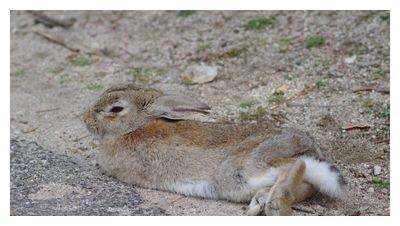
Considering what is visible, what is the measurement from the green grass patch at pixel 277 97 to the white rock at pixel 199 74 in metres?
0.75

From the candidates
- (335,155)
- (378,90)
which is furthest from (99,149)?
(378,90)

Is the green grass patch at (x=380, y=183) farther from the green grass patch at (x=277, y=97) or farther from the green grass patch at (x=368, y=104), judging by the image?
the green grass patch at (x=277, y=97)

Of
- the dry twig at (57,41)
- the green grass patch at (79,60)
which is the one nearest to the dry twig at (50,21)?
the dry twig at (57,41)

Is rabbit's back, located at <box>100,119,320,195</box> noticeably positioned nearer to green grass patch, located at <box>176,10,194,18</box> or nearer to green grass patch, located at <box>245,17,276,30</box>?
green grass patch, located at <box>245,17,276,30</box>

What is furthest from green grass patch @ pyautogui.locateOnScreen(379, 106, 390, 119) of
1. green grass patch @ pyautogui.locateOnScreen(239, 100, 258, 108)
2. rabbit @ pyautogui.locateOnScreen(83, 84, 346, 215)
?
rabbit @ pyautogui.locateOnScreen(83, 84, 346, 215)

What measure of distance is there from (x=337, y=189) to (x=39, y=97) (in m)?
3.68

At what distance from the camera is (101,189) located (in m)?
5.86

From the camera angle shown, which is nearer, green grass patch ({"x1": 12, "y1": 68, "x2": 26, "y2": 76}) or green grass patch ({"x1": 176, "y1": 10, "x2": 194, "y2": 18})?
green grass patch ({"x1": 12, "y1": 68, "x2": 26, "y2": 76})

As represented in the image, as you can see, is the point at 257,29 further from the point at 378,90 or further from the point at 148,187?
the point at 148,187

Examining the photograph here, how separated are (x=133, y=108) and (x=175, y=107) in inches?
12.7

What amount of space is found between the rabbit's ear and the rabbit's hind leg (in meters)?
0.91

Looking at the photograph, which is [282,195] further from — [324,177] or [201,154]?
[201,154]

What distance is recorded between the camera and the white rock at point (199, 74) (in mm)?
8055

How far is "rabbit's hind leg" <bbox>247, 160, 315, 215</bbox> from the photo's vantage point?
207 inches
